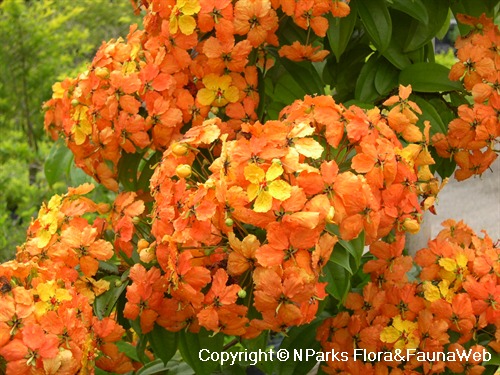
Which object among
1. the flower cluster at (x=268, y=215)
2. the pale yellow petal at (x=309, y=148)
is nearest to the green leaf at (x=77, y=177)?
the flower cluster at (x=268, y=215)

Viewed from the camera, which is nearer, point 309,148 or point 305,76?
point 309,148

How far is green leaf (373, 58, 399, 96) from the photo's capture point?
1597 millimetres

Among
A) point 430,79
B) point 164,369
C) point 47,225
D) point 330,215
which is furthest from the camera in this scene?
point 164,369

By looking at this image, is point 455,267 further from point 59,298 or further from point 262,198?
point 59,298

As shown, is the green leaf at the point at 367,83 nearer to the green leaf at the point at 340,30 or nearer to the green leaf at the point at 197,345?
the green leaf at the point at 340,30

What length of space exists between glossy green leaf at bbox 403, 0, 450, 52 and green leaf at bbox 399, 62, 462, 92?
0.04 metres

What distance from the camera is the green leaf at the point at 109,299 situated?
4.21 ft

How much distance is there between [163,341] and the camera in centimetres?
129

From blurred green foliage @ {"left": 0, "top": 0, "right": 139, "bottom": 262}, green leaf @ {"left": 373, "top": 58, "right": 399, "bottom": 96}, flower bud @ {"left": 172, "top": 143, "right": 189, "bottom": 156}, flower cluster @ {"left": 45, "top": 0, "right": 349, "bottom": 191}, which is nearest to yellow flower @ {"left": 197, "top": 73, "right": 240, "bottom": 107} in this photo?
flower cluster @ {"left": 45, "top": 0, "right": 349, "bottom": 191}

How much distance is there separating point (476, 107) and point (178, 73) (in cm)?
56

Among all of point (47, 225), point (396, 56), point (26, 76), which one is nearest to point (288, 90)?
point (396, 56)

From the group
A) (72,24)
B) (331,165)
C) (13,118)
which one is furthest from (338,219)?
(72,24)

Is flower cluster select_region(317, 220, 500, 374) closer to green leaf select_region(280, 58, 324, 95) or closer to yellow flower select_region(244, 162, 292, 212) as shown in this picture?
green leaf select_region(280, 58, 324, 95)

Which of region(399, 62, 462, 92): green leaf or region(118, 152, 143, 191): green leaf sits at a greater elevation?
region(118, 152, 143, 191): green leaf
